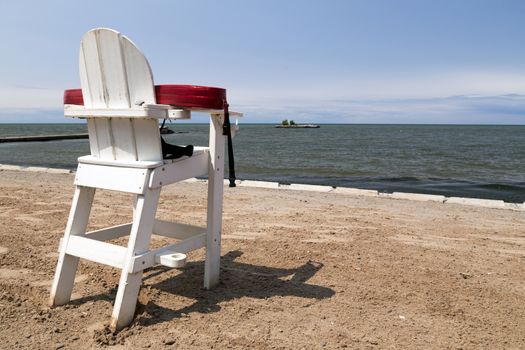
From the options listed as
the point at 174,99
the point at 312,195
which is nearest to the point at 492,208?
the point at 312,195

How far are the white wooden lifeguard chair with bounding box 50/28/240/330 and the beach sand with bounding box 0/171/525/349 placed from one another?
0.31 meters

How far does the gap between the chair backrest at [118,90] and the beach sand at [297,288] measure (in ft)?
3.71

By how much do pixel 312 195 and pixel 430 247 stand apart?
3.91 meters

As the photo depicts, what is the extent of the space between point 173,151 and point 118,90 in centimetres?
53

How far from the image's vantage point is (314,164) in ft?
75.3

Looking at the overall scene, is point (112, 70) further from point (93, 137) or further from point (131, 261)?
point (131, 261)

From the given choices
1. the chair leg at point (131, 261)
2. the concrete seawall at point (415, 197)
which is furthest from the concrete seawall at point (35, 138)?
the chair leg at point (131, 261)

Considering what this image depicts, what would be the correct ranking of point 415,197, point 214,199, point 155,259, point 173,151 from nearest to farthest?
1. point 155,259
2. point 173,151
3. point 214,199
4. point 415,197

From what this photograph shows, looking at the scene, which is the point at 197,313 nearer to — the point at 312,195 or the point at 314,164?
the point at 312,195

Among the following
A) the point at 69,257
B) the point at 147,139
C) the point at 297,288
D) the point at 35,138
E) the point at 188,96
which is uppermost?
the point at 188,96

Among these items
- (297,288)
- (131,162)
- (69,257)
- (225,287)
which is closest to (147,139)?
(131,162)

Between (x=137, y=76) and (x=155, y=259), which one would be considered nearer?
(x=137, y=76)

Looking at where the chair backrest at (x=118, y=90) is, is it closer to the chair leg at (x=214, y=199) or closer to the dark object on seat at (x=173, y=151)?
the dark object on seat at (x=173, y=151)

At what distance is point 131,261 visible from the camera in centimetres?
278
